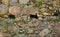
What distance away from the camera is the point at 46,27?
2.77 meters

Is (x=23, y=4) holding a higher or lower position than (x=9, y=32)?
higher

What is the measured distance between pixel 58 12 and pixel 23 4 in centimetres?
48

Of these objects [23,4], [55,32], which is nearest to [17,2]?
[23,4]

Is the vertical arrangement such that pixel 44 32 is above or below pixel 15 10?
below

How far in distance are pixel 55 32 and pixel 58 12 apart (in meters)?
0.28

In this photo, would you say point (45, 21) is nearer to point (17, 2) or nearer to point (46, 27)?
point (46, 27)

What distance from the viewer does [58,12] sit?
2826mm

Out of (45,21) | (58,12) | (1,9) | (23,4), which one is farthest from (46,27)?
(1,9)

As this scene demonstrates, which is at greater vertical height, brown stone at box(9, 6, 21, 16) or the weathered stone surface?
brown stone at box(9, 6, 21, 16)

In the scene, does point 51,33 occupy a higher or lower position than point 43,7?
lower

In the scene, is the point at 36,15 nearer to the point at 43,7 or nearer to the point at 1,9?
the point at 43,7

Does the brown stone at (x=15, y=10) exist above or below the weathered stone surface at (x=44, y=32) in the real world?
above

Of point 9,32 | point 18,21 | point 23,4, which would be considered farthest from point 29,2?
point 9,32

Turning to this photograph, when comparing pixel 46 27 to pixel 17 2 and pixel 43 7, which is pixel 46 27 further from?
pixel 17 2
